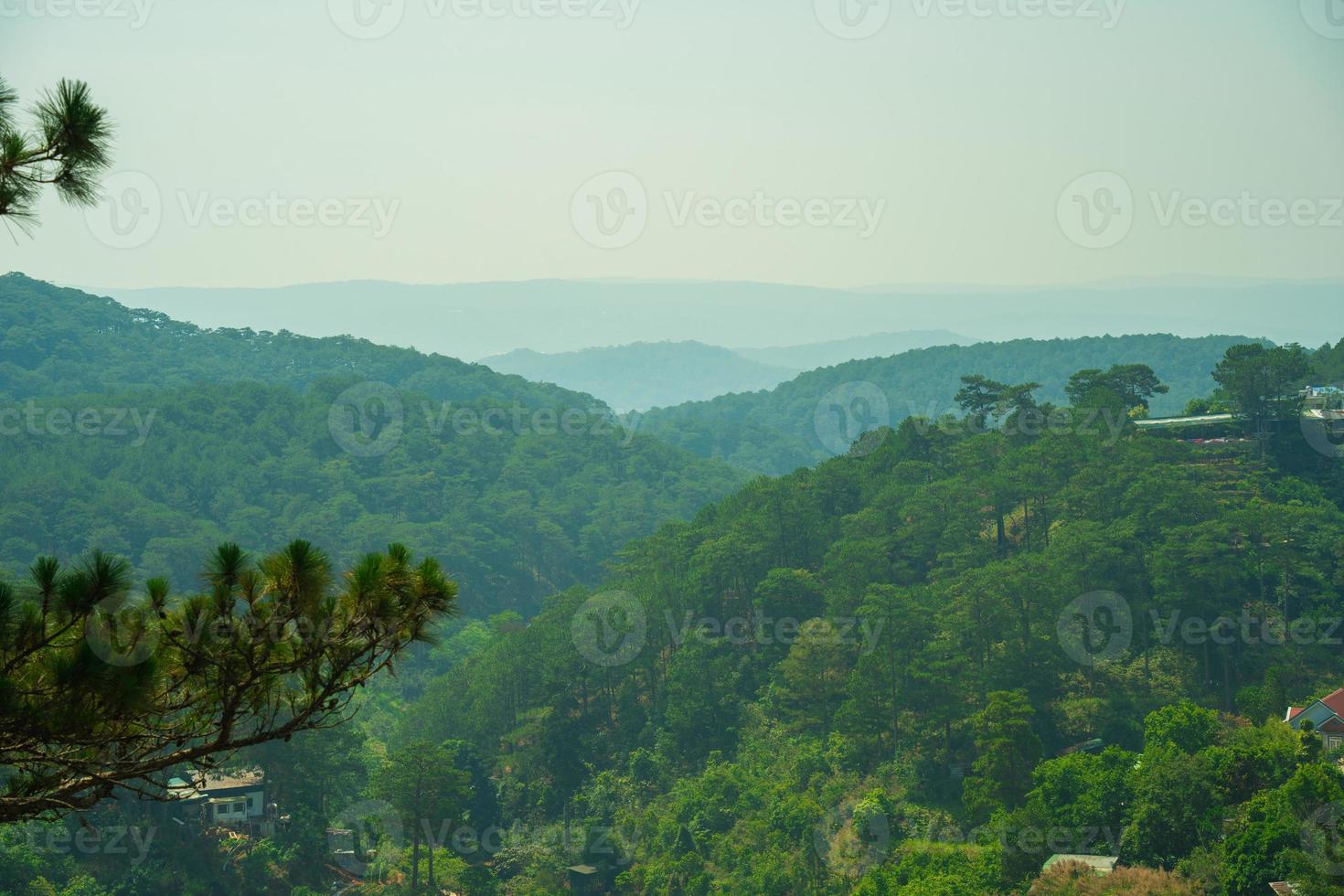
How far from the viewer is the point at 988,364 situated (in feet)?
365

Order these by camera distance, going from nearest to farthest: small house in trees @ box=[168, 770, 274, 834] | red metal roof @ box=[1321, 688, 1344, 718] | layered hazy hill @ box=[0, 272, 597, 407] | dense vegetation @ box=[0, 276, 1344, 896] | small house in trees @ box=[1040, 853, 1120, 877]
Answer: small house in trees @ box=[1040, 853, 1120, 877], dense vegetation @ box=[0, 276, 1344, 896], red metal roof @ box=[1321, 688, 1344, 718], small house in trees @ box=[168, 770, 274, 834], layered hazy hill @ box=[0, 272, 597, 407]

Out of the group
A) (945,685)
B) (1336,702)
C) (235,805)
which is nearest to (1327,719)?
(1336,702)

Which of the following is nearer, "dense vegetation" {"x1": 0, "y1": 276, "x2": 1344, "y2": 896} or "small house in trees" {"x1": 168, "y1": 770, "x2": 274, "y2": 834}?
"dense vegetation" {"x1": 0, "y1": 276, "x2": 1344, "y2": 896}

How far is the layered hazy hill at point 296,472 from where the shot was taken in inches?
1842

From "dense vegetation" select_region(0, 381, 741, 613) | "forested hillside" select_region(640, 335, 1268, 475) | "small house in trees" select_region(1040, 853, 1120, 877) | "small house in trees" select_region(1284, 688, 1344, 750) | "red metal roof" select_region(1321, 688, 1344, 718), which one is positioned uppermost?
"forested hillside" select_region(640, 335, 1268, 475)

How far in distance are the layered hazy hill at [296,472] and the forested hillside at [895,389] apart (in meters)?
20.4

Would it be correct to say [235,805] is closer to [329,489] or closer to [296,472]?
[329,489]

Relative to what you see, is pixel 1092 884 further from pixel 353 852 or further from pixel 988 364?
pixel 988 364

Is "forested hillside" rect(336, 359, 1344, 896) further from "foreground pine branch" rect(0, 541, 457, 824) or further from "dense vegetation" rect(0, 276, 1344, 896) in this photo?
"foreground pine branch" rect(0, 541, 457, 824)

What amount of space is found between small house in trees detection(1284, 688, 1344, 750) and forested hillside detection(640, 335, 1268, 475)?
69.0 m

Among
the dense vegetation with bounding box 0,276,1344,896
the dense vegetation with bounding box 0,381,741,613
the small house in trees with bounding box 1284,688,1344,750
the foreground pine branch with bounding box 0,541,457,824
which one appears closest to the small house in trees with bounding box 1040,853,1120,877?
the dense vegetation with bounding box 0,276,1344,896

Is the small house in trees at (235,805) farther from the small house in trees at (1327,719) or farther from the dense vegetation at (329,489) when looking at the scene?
the dense vegetation at (329,489)

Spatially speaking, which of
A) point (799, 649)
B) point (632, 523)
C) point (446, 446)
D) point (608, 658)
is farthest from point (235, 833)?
point (446, 446)

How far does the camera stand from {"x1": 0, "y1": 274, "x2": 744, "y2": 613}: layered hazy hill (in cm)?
4678
